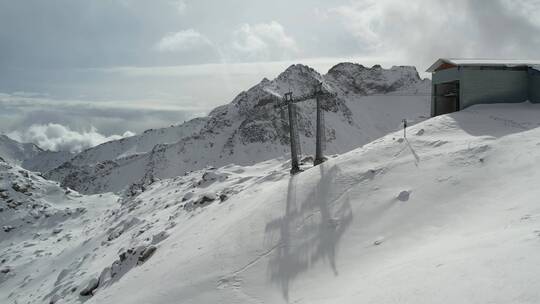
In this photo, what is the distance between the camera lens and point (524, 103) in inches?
1013

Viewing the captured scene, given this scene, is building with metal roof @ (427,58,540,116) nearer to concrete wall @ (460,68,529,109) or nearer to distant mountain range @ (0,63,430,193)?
concrete wall @ (460,68,529,109)

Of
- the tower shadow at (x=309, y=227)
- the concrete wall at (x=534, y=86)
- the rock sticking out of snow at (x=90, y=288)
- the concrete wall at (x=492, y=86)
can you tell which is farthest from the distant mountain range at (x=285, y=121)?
the tower shadow at (x=309, y=227)

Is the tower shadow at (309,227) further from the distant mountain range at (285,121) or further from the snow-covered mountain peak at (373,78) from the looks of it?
the snow-covered mountain peak at (373,78)

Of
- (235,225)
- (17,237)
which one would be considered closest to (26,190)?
(17,237)

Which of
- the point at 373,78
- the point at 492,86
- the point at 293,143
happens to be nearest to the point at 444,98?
the point at 492,86

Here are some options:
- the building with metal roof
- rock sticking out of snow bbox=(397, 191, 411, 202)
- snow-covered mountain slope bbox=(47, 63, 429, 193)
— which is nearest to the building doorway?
the building with metal roof

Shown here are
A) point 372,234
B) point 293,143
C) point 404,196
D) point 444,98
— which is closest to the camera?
point 372,234

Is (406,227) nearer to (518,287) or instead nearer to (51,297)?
(518,287)

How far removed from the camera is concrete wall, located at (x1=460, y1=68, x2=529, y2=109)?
82.2 ft

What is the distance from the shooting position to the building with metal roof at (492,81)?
2505 centimetres

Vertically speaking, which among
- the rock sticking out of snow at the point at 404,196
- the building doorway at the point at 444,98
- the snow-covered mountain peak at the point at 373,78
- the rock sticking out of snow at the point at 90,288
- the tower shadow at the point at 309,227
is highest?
the snow-covered mountain peak at the point at 373,78

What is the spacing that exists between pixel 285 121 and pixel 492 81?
99878 mm

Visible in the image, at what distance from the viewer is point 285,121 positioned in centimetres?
12462

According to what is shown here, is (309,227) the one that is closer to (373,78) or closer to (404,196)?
(404,196)
